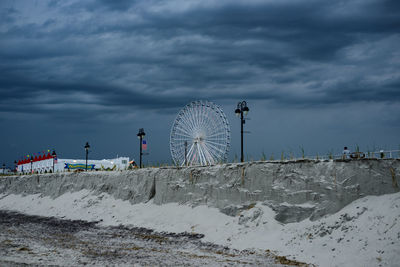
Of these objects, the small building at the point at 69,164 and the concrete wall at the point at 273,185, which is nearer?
the concrete wall at the point at 273,185

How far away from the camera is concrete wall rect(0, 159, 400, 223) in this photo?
1428 cm

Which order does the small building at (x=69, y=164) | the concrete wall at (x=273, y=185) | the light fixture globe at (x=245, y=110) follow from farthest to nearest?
the small building at (x=69, y=164) → the light fixture globe at (x=245, y=110) → the concrete wall at (x=273, y=185)

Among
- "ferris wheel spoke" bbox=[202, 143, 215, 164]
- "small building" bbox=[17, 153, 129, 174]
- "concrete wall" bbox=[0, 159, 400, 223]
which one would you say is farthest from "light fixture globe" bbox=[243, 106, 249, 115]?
"small building" bbox=[17, 153, 129, 174]

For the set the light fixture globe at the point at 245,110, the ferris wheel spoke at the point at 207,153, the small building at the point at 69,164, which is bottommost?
the small building at the point at 69,164

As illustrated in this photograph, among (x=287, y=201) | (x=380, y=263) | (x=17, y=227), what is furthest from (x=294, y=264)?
(x=17, y=227)

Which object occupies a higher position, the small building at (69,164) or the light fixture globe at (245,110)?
the light fixture globe at (245,110)

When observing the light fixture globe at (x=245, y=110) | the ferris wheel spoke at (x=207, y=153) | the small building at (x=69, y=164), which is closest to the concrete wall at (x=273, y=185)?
the light fixture globe at (x=245, y=110)

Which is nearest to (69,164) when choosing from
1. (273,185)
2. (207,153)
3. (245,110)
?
(207,153)

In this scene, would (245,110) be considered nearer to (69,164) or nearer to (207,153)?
(207,153)

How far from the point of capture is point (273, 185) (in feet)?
55.8

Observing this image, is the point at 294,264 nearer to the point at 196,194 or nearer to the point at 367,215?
the point at 367,215

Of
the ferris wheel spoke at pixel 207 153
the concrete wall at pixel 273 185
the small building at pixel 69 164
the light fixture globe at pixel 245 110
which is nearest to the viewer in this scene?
the concrete wall at pixel 273 185

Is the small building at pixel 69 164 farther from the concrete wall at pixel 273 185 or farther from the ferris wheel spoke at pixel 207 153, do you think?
the concrete wall at pixel 273 185

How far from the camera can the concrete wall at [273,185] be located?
46.9ft
